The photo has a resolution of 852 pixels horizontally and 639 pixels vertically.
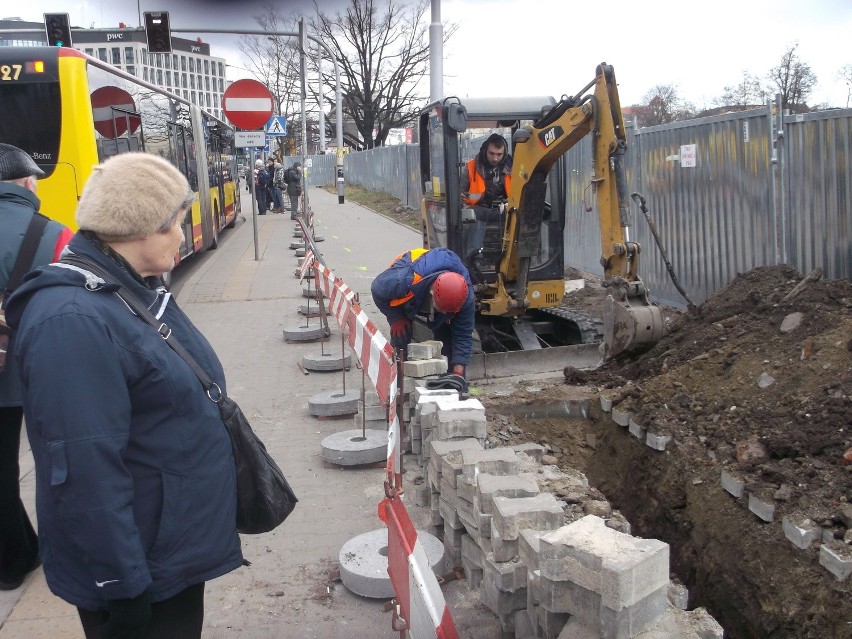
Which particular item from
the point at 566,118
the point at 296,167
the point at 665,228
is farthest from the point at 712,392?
the point at 296,167

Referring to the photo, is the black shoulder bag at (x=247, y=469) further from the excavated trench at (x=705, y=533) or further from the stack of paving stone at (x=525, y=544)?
the excavated trench at (x=705, y=533)

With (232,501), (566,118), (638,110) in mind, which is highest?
(638,110)

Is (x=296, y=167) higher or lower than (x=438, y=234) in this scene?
higher

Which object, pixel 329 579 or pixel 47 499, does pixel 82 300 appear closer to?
pixel 47 499

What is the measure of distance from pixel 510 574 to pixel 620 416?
8.94 ft

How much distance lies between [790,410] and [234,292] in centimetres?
1013

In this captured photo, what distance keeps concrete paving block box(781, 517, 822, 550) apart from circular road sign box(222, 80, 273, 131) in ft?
39.9

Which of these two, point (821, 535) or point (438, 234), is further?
point (438, 234)

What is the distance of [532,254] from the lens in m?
8.23

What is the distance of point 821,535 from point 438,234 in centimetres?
559

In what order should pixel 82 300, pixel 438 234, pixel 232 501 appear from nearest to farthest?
1. pixel 82 300
2. pixel 232 501
3. pixel 438 234

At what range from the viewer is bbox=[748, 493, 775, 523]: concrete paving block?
4.00 meters

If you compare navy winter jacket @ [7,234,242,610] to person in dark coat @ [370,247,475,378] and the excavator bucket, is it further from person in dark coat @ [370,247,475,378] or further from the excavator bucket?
the excavator bucket

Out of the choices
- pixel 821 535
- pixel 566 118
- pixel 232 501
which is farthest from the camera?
pixel 566 118
